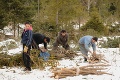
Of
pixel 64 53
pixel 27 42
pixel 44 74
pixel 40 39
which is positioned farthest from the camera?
pixel 64 53

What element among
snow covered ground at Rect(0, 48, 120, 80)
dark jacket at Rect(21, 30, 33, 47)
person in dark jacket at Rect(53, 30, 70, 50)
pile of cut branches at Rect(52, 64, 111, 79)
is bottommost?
snow covered ground at Rect(0, 48, 120, 80)

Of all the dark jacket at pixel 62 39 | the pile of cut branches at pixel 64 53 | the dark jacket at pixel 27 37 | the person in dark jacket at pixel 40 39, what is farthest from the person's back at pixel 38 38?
the dark jacket at pixel 27 37

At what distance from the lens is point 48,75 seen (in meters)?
9.50

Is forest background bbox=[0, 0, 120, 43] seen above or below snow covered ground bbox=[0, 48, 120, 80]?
above

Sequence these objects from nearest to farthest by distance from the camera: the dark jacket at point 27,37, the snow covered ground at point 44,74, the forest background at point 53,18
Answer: the snow covered ground at point 44,74
the dark jacket at point 27,37
the forest background at point 53,18

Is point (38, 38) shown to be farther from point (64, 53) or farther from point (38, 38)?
point (64, 53)

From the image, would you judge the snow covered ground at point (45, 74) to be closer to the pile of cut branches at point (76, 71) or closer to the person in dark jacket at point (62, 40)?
the pile of cut branches at point (76, 71)

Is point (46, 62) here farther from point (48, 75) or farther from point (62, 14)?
point (62, 14)

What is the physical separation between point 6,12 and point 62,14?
536 cm

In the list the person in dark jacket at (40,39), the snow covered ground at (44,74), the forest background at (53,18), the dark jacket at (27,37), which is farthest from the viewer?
the forest background at (53,18)

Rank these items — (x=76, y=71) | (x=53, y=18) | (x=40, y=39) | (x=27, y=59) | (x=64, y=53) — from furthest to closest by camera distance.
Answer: (x=53, y=18)
(x=64, y=53)
(x=40, y=39)
(x=27, y=59)
(x=76, y=71)

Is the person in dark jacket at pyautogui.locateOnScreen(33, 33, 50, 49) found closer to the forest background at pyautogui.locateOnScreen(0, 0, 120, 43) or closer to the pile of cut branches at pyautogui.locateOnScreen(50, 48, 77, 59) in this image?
the pile of cut branches at pyautogui.locateOnScreen(50, 48, 77, 59)

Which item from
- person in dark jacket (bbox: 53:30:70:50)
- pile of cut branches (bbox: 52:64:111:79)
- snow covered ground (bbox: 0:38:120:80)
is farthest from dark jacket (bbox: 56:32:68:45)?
pile of cut branches (bbox: 52:64:111:79)

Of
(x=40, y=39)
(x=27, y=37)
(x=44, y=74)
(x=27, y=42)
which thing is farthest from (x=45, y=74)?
(x=40, y=39)
